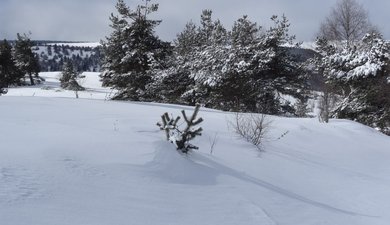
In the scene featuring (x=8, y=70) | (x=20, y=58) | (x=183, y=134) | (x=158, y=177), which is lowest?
(x=158, y=177)

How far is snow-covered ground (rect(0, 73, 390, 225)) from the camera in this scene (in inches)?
126

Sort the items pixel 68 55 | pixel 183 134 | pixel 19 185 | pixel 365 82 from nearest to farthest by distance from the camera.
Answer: pixel 19 185, pixel 183 134, pixel 365 82, pixel 68 55

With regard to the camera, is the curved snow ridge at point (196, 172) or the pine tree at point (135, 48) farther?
the pine tree at point (135, 48)

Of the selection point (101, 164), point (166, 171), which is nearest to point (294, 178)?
point (166, 171)

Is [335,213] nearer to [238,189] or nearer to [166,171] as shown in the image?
[238,189]

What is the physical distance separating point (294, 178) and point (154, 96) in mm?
16817

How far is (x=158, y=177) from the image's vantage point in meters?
4.16

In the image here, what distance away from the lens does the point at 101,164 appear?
13.5 feet

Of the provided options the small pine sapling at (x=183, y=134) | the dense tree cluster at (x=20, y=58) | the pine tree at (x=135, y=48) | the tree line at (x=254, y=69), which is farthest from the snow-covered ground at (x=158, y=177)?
the dense tree cluster at (x=20, y=58)

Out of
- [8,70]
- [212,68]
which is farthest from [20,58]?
[212,68]

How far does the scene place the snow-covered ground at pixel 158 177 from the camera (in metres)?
3.20

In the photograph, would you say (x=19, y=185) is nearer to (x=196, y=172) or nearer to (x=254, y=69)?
(x=196, y=172)

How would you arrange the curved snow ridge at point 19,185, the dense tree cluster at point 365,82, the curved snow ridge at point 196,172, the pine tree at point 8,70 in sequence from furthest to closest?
the pine tree at point 8,70 → the dense tree cluster at point 365,82 → the curved snow ridge at point 196,172 → the curved snow ridge at point 19,185

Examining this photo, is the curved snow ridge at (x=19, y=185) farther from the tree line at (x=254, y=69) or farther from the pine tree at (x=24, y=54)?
the pine tree at (x=24, y=54)
